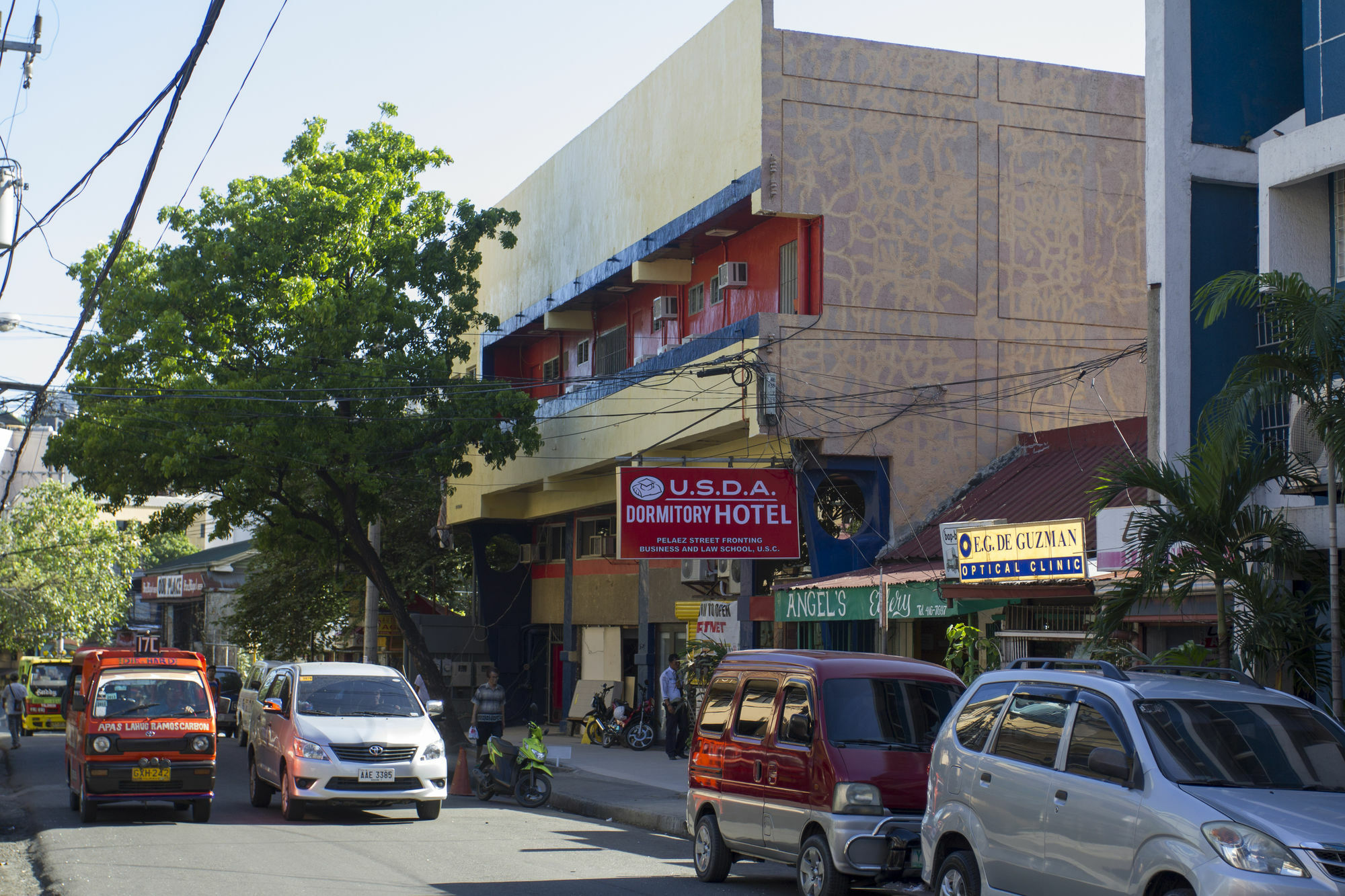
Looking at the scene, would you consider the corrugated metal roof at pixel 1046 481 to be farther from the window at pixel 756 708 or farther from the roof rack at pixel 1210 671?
the roof rack at pixel 1210 671

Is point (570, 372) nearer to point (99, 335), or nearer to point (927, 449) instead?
point (99, 335)

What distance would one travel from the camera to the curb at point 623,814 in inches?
658

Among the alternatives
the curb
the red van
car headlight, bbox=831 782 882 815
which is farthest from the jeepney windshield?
car headlight, bbox=831 782 882 815

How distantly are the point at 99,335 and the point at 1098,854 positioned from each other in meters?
25.5

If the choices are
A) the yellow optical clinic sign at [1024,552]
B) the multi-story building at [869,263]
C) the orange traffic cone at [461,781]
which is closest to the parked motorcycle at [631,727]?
the multi-story building at [869,263]

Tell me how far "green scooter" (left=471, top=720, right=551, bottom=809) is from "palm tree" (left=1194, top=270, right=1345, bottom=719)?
10.1 m

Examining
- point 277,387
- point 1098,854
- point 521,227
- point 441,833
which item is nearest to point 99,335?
point 277,387

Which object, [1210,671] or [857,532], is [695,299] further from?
[1210,671]

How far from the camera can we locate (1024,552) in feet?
53.1

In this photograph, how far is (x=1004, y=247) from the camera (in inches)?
931

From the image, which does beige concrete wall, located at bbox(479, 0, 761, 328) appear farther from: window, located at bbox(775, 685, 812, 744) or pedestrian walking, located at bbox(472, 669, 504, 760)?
window, located at bbox(775, 685, 812, 744)

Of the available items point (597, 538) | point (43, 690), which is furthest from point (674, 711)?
point (43, 690)

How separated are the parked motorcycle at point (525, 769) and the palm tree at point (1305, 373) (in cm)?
1008

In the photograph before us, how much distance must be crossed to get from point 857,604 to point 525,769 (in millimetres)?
5106
